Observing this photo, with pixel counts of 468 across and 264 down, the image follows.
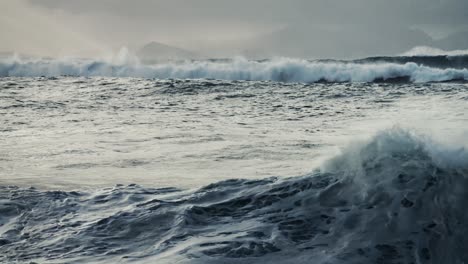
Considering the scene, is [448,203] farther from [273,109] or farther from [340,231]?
[273,109]

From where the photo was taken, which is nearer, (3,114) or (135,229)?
(135,229)

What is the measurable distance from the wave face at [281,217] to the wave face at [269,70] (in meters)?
23.3

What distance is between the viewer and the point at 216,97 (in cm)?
1969

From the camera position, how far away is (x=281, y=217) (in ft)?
16.4

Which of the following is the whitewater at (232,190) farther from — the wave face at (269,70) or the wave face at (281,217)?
the wave face at (269,70)

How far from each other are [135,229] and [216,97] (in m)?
14.9

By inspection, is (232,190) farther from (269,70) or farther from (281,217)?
(269,70)

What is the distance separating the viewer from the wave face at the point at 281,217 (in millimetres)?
4244

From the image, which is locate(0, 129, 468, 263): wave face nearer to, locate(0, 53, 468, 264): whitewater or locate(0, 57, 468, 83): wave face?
locate(0, 53, 468, 264): whitewater

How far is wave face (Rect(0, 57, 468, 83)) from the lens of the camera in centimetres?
2900

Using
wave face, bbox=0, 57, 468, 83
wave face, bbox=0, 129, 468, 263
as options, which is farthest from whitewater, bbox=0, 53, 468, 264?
wave face, bbox=0, 57, 468, 83

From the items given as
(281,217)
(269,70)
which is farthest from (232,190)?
(269,70)

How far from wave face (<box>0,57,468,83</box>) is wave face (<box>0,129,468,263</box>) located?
23.3 meters

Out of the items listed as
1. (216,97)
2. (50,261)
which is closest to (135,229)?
(50,261)
